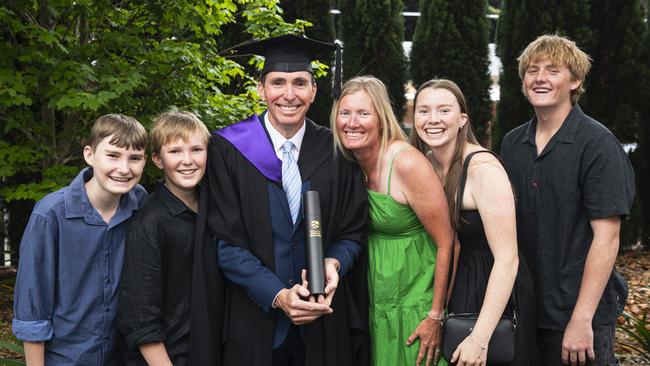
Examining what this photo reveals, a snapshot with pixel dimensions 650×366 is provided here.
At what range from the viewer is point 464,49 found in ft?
26.0

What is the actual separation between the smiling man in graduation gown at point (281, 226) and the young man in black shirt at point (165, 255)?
109 mm

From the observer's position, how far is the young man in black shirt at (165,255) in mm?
2660

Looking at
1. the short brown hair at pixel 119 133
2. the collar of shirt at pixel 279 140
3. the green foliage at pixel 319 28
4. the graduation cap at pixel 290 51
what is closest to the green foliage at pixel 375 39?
the green foliage at pixel 319 28

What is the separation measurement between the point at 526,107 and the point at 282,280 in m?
5.60

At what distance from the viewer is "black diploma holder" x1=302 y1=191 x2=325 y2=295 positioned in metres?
2.57

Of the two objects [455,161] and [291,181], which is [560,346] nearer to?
[455,161]

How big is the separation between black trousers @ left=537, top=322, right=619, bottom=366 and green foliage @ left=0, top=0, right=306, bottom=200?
2.93m

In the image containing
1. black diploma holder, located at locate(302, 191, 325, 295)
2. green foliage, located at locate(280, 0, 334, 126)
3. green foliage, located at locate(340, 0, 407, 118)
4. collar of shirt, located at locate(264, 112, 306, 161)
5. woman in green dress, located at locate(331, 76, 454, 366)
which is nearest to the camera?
black diploma holder, located at locate(302, 191, 325, 295)

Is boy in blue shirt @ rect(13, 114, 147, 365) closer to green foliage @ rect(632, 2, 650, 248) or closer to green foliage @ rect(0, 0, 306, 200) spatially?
green foliage @ rect(0, 0, 306, 200)

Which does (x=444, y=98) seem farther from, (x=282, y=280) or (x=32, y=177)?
(x=32, y=177)

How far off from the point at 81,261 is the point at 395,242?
1.33 m

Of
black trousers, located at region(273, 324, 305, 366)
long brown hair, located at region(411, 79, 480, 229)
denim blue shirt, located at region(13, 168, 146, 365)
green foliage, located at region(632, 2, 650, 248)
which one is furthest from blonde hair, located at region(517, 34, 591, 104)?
green foliage, located at region(632, 2, 650, 248)

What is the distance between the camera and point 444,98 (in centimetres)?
280

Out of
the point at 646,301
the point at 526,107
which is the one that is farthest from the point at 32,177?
the point at 646,301
